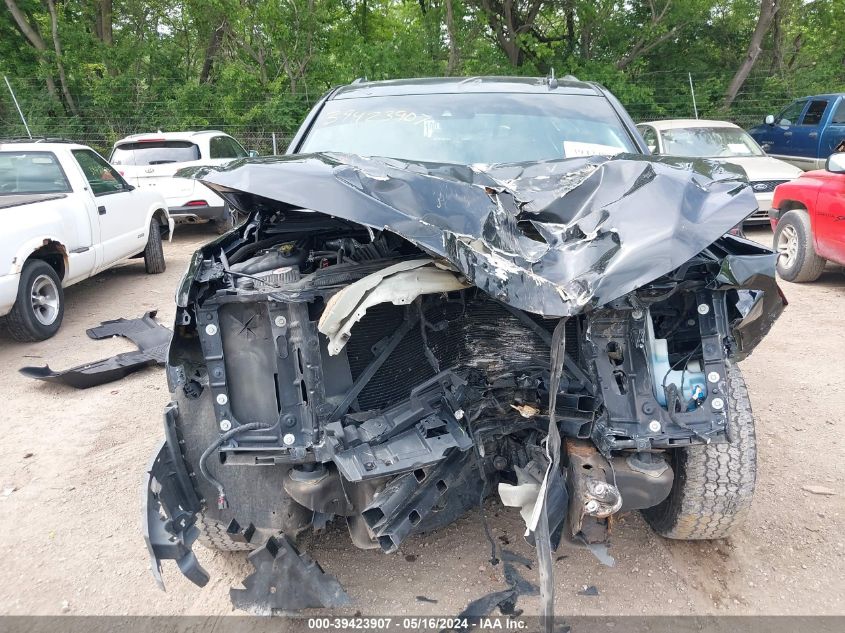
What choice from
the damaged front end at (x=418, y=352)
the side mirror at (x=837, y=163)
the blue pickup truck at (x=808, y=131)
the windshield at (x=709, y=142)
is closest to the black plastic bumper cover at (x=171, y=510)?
the damaged front end at (x=418, y=352)

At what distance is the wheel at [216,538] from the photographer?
247 cm

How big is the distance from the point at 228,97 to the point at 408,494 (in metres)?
14.0

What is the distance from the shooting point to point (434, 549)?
2764 mm

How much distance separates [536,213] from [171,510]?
171cm

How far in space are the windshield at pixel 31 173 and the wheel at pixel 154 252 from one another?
62.7 inches

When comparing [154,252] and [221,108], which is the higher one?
[221,108]

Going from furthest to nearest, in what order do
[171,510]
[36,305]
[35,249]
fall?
[36,305] → [35,249] → [171,510]

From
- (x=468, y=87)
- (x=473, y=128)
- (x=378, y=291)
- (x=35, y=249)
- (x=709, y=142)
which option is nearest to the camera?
(x=378, y=291)

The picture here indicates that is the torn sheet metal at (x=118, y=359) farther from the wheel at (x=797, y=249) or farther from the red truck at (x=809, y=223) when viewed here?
the wheel at (x=797, y=249)

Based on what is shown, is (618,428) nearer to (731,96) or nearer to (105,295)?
(105,295)

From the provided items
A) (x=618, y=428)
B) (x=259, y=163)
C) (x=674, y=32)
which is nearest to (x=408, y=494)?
(x=618, y=428)

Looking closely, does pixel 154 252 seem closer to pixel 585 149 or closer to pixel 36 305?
pixel 36 305

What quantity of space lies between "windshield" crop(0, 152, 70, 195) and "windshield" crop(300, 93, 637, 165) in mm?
3965

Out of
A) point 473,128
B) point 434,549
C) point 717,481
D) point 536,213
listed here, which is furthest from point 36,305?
point 717,481
